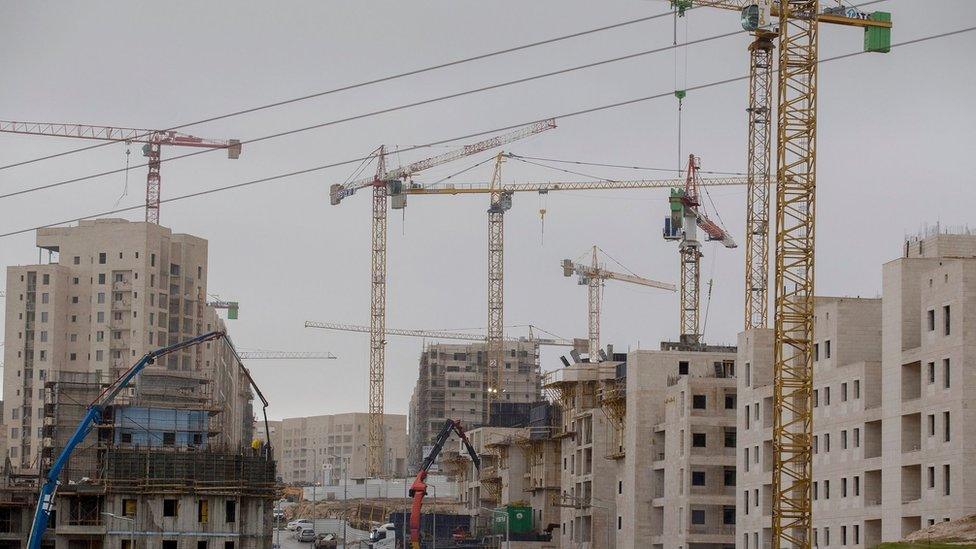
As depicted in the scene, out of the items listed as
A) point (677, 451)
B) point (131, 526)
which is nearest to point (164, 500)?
point (131, 526)

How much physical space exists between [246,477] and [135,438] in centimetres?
1396

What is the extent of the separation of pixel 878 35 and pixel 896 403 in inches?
877

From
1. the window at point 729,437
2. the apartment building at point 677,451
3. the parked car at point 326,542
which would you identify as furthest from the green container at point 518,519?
the window at point 729,437

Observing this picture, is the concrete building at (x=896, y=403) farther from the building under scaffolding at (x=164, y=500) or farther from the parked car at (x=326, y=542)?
the parked car at (x=326, y=542)

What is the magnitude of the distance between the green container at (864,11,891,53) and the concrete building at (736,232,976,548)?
1261 centimetres

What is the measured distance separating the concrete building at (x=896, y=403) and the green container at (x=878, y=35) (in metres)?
12.6

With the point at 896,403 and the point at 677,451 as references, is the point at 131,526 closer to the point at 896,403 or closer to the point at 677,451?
the point at 677,451

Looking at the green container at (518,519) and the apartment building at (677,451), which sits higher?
the apartment building at (677,451)

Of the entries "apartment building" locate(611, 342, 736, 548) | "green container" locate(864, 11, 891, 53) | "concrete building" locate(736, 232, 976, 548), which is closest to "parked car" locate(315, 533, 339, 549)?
"apartment building" locate(611, 342, 736, 548)

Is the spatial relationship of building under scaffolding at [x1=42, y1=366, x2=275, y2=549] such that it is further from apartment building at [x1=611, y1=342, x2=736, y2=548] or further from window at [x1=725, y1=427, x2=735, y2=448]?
window at [x1=725, y1=427, x2=735, y2=448]

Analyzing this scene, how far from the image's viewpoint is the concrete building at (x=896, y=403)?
97250 mm

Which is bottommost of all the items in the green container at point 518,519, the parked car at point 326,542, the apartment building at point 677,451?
the parked car at point 326,542

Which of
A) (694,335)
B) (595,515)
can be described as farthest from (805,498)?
(694,335)

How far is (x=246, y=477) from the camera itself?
135 m
